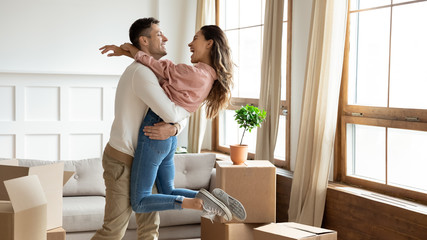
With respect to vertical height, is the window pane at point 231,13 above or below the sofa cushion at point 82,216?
above

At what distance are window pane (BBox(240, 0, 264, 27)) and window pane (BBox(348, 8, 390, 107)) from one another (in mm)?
1546

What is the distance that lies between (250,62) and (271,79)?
37.2 inches

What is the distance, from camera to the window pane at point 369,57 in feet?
11.8

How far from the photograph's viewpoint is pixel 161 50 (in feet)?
9.28

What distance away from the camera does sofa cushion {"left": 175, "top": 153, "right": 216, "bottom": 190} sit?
15.1ft

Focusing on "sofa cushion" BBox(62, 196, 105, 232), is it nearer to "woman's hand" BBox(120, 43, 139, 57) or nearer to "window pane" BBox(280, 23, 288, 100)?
"woman's hand" BBox(120, 43, 139, 57)

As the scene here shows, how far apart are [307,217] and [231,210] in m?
1.33

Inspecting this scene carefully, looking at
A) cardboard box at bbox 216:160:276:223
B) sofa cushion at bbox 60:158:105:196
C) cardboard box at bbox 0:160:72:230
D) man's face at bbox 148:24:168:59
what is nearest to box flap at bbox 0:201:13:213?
cardboard box at bbox 0:160:72:230

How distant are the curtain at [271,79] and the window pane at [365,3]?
782 millimetres

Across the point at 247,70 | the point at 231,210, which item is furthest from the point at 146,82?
the point at 247,70

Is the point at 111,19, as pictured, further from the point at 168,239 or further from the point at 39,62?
the point at 168,239

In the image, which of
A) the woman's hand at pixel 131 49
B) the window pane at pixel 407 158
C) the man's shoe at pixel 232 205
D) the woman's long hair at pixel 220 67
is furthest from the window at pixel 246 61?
the woman's hand at pixel 131 49

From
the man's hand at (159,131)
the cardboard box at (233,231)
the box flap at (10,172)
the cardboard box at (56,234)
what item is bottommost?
the cardboard box at (233,231)

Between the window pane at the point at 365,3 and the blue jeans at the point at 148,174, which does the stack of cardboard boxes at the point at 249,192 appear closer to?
the blue jeans at the point at 148,174
